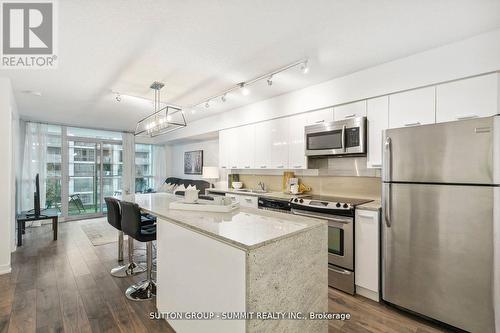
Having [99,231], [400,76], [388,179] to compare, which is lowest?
[99,231]

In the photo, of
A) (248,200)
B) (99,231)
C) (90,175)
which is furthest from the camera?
(90,175)

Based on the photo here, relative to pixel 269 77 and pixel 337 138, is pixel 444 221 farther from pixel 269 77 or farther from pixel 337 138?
pixel 269 77

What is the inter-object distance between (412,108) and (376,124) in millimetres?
383

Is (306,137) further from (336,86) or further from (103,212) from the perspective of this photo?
(103,212)

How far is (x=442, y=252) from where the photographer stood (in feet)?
6.61

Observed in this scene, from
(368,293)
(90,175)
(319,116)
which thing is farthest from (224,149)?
(90,175)

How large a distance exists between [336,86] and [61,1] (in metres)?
2.85

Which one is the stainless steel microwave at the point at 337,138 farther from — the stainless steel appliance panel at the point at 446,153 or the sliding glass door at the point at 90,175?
the sliding glass door at the point at 90,175

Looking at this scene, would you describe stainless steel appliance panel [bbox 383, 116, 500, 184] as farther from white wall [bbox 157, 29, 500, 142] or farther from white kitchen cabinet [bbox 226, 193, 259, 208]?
white kitchen cabinet [bbox 226, 193, 259, 208]

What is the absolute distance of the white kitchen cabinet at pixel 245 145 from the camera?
4362mm

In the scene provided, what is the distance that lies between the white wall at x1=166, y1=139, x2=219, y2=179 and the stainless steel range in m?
3.87

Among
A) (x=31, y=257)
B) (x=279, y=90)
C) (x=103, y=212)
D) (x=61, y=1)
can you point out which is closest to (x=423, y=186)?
(x=279, y=90)

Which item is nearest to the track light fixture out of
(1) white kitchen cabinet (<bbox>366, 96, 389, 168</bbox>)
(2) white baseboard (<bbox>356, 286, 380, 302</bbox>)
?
(1) white kitchen cabinet (<bbox>366, 96, 389, 168</bbox>)

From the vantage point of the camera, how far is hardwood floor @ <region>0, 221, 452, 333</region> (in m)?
2.04
